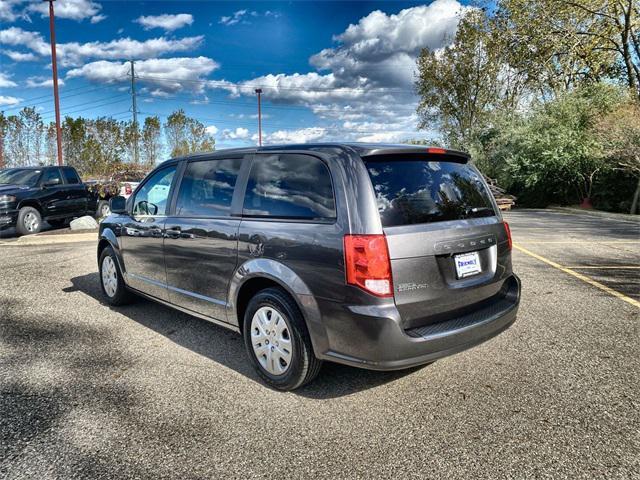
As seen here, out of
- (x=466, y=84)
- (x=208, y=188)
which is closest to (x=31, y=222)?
(x=208, y=188)

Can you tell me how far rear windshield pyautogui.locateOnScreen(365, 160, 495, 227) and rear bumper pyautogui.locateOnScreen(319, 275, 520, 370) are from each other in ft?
1.99

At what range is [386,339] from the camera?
2738 millimetres

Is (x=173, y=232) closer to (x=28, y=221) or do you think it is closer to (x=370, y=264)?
(x=370, y=264)

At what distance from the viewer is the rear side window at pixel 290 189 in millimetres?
3039

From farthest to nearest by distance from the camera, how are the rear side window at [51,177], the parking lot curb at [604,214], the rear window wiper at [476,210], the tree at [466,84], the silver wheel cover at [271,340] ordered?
the tree at [466,84] → the parking lot curb at [604,214] → the rear side window at [51,177] → the rear window wiper at [476,210] → the silver wheel cover at [271,340]

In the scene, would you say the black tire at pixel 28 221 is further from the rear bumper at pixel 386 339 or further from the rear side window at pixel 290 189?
the rear bumper at pixel 386 339

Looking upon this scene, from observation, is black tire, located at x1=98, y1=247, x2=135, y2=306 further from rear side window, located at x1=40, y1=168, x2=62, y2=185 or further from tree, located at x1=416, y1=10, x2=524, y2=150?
tree, located at x1=416, y1=10, x2=524, y2=150

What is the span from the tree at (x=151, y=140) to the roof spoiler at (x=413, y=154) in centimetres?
4968

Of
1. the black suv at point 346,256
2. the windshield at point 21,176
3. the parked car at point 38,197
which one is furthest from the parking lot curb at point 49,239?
the black suv at point 346,256

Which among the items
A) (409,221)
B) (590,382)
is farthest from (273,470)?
(590,382)

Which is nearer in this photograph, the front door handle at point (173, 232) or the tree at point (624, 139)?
the front door handle at point (173, 232)

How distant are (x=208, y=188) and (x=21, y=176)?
10830mm

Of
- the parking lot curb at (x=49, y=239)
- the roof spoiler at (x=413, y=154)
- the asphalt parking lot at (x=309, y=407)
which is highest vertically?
the roof spoiler at (x=413, y=154)

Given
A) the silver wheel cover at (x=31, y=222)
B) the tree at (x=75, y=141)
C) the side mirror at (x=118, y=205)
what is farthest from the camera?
the tree at (x=75, y=141)
